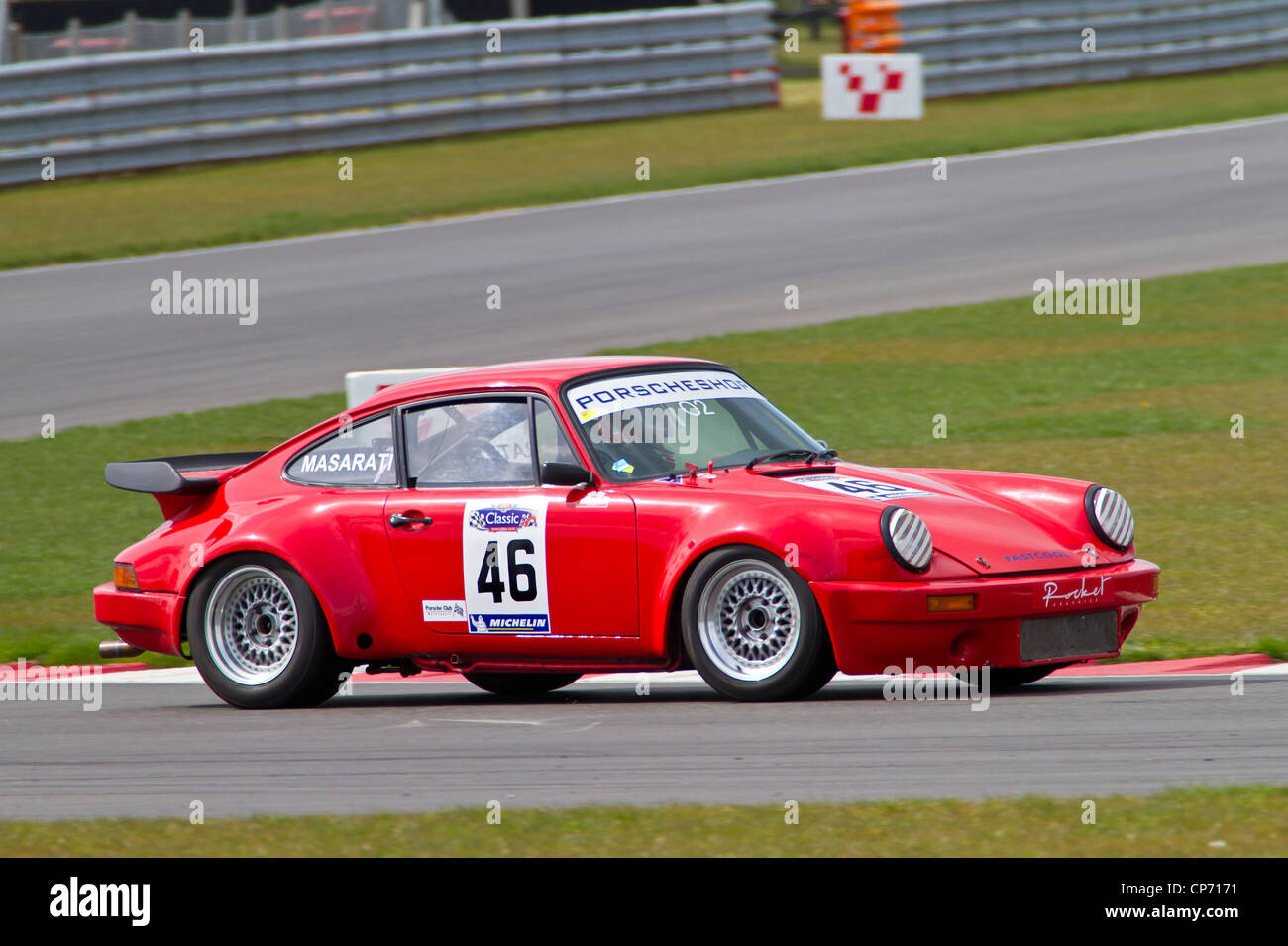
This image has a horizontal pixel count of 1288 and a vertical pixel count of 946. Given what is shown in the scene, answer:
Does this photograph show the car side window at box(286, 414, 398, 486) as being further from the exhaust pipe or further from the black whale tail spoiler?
the exhaust pipe

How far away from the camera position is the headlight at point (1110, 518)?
7652 mm

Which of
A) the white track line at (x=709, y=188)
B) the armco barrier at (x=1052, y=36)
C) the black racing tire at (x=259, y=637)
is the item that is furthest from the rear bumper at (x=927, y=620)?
the armco barrier at (x=1052, y=36)

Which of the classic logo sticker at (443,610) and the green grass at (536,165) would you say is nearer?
the classic logo sticker at (443,610)

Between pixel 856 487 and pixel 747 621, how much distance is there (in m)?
0.66

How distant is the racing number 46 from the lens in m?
7.64

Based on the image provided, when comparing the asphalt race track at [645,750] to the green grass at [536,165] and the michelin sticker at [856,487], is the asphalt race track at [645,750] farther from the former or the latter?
the green grass at [536,165]

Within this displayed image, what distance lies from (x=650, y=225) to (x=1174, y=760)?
14022 mm

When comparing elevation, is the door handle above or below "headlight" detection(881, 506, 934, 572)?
above

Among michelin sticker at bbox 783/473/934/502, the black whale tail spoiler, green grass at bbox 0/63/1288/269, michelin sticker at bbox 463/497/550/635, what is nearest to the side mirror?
michelin sticker at bbox 463/497/550/635

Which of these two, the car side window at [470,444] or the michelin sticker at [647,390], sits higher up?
the michelin sticker at [647,390]

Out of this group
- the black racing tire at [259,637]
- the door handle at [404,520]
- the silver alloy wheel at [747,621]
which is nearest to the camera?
the silver alloy wheel at [747,621]

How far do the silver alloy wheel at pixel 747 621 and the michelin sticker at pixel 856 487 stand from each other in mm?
418

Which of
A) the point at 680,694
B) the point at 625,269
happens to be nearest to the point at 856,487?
the point at 680,694

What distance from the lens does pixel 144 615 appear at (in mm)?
8406
